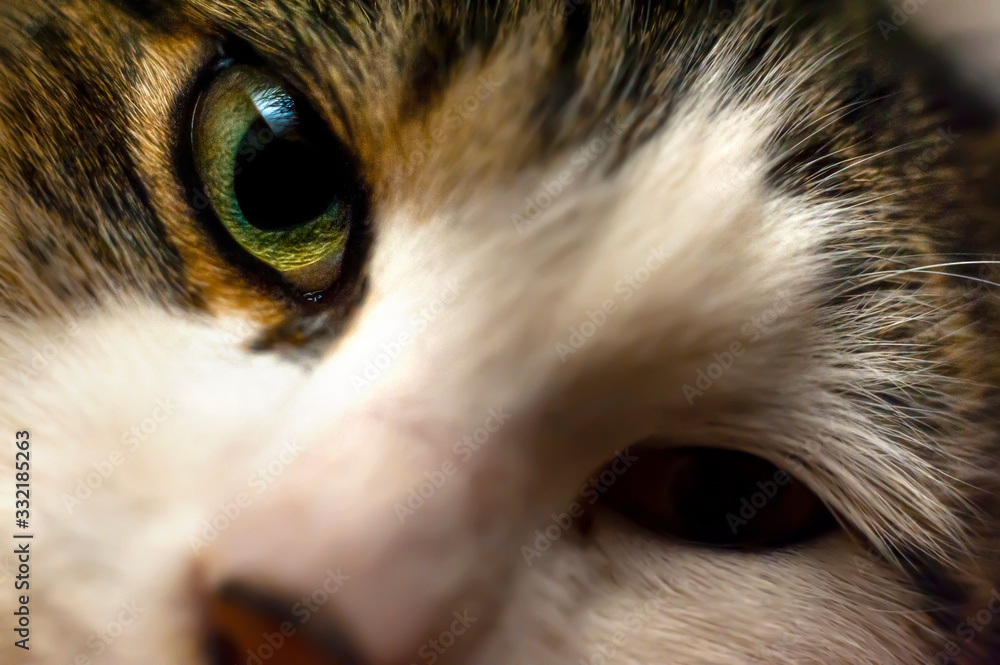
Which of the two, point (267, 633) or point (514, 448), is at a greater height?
point (514, 448)

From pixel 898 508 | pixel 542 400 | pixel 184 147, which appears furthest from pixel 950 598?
pixel 184 147

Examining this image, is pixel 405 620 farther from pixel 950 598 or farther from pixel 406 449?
pixel 950 598

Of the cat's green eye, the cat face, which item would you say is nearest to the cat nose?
A: the cat face

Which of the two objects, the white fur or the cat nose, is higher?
the white fur

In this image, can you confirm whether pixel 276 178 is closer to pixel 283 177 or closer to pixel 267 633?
pixel 283 177

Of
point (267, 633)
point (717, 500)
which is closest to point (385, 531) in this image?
point (267, 633)

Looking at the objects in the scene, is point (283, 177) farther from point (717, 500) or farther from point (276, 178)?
point (717, 500)

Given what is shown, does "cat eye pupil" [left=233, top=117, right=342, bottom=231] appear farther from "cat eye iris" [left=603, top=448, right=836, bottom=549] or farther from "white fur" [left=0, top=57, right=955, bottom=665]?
"cat eye iris" [left=603, top=448, right=836, bottom=549]
